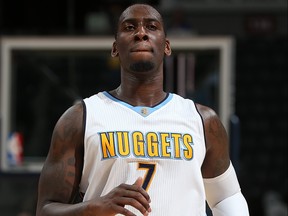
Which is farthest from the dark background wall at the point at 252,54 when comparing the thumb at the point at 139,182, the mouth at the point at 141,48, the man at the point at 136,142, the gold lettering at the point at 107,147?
the thumb at the point at 139,182

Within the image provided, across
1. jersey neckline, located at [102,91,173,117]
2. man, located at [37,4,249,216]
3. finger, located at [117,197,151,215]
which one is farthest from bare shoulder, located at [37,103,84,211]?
finger, located at [117,197,151,215]

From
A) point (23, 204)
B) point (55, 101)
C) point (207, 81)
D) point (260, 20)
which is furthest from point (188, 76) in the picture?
point (260, 20)

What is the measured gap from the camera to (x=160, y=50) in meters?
3.38

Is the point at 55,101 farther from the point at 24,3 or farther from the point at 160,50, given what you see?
the point at 160,50

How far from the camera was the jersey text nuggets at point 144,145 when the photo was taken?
3.26 metres

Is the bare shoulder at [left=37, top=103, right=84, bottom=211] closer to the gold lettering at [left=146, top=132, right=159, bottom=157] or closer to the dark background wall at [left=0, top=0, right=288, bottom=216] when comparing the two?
the gold lettering at [left=146, top=132, right=159, bottom=157]

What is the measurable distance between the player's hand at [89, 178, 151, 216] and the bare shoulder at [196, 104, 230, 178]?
1.91 ft

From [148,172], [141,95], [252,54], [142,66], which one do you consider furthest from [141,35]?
[252,54]

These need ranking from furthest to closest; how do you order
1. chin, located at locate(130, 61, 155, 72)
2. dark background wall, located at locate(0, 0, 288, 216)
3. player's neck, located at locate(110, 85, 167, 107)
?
dark background wall, located at locate(0, 0, 288, 216) < player's neck, located at locate(110, 85, 167, 107) < chin, located at locate(130, 61, 155, 72)

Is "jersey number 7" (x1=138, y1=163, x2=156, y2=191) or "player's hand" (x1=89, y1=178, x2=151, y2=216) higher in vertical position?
"jersey number 7" (x1=138, y1=163, x2=156, y2=191)

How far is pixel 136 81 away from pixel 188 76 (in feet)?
17.6

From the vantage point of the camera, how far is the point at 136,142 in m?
3.28

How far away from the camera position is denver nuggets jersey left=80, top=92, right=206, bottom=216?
324 centimetres

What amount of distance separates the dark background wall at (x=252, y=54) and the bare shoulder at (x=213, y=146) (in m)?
7.87
